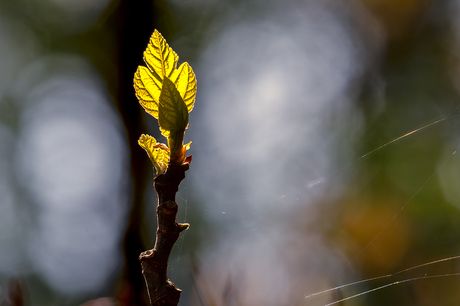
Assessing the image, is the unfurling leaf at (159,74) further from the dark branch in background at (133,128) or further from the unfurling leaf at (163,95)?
the dark branch in background at (133,128)

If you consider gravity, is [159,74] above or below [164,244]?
above

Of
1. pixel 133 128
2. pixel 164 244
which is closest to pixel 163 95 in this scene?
pixel 164 244

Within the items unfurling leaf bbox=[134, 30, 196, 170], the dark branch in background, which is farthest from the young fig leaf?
the dark branch in background

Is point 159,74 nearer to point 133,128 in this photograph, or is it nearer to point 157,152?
point 157,152

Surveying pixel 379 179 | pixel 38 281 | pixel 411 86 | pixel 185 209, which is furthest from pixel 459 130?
pixel 38 281

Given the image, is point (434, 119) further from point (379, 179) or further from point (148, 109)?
point (148, 109)

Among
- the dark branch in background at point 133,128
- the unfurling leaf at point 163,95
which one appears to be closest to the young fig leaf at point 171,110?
the unfurling leaf at point 163,95
